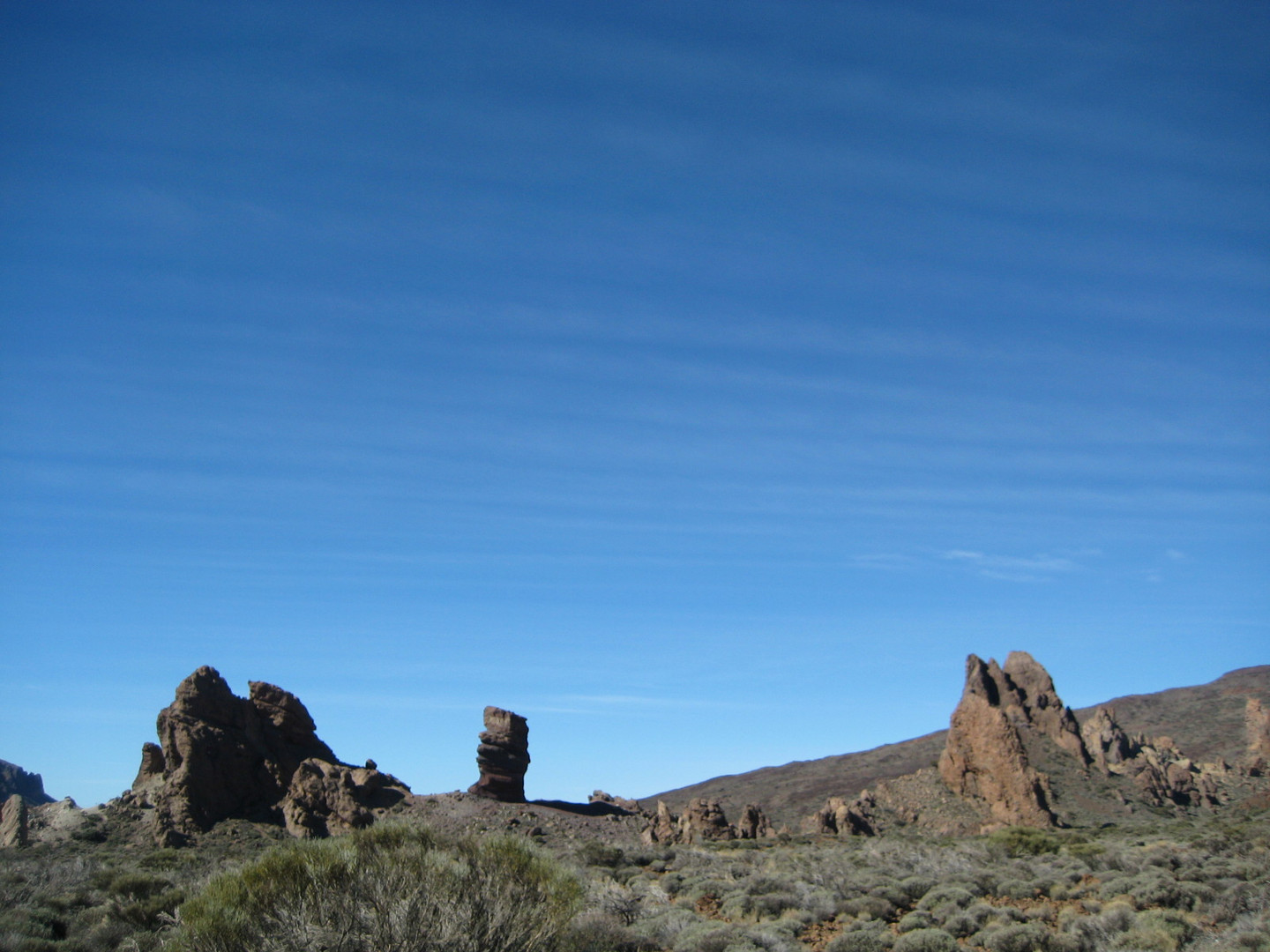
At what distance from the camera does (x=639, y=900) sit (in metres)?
24.3

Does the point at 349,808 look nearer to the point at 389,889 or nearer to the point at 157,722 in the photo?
the point at 157,722

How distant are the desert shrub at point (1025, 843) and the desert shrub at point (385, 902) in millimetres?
29914

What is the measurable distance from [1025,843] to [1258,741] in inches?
2136

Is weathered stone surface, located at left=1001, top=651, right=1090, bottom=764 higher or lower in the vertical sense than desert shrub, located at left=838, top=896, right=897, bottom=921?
higher

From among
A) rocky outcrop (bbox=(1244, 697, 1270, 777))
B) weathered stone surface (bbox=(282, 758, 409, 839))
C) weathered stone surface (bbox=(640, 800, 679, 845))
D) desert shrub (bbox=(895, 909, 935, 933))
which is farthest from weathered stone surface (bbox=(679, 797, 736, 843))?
rocky outcrop (bbox=(1244, 697, 1270, 777))

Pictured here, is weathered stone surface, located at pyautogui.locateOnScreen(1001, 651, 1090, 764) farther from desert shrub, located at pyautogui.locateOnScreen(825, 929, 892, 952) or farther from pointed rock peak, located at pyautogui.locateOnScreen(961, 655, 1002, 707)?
desert shrub, located at pyautogui.locateOnScreen(825, 929, 892, 952)

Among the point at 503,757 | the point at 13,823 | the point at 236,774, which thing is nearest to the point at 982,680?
the point at 503,757

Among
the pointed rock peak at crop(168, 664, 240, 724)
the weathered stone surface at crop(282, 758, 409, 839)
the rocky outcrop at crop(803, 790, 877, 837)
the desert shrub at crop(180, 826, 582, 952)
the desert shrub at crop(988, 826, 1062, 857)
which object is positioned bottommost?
the desert shrub at crop(988, 826, 1062, 857)

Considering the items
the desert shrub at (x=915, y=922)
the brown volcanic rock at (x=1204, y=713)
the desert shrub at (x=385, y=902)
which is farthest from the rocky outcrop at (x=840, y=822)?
the brown volcanic rock at (x=1204, y=713)

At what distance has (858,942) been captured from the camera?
58.1 ft

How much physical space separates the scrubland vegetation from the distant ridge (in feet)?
167

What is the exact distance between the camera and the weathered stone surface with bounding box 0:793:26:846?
4297 cm

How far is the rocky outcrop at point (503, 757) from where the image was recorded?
5628 cm

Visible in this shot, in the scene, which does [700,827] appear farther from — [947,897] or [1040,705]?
[1040,705]
